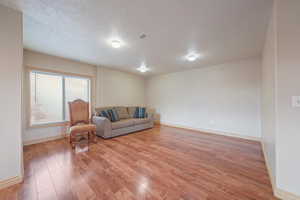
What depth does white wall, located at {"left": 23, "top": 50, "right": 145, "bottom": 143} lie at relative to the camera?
9.95ft

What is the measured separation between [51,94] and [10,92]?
7.21ft

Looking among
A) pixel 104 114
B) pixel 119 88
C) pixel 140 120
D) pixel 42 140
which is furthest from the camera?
pixel 119 88

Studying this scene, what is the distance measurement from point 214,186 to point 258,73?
11.5ft

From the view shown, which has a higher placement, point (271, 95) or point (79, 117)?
point (271, 95)

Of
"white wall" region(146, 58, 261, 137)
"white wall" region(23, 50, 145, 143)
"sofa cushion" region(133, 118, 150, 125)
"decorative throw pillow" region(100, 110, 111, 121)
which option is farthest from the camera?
"sofa cushion" region(133, 118, 150, 125)

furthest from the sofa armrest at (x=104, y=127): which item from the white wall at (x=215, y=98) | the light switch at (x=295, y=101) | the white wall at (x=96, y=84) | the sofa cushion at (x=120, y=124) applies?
the light switch at (x=295, y=101)

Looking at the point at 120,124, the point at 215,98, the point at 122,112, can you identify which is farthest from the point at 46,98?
the point at 215,98

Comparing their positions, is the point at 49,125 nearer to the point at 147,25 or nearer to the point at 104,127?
the point at 104,127

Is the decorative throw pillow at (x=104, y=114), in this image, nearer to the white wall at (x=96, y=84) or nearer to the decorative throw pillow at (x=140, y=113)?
the white wall at (x=96, y=84)

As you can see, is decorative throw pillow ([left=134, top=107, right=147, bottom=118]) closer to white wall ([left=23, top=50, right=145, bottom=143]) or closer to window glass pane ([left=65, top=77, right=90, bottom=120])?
white wall ([left=23, top=50, right=145, bottom=143])

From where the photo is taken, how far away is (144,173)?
186cm

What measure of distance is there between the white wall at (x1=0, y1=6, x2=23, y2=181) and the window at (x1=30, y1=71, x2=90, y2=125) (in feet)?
6.53

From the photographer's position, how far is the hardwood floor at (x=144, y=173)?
1.44 metres

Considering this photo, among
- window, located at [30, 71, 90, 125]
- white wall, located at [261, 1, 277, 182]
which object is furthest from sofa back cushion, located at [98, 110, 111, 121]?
white wall, located at [261, 1, 277, 182]
